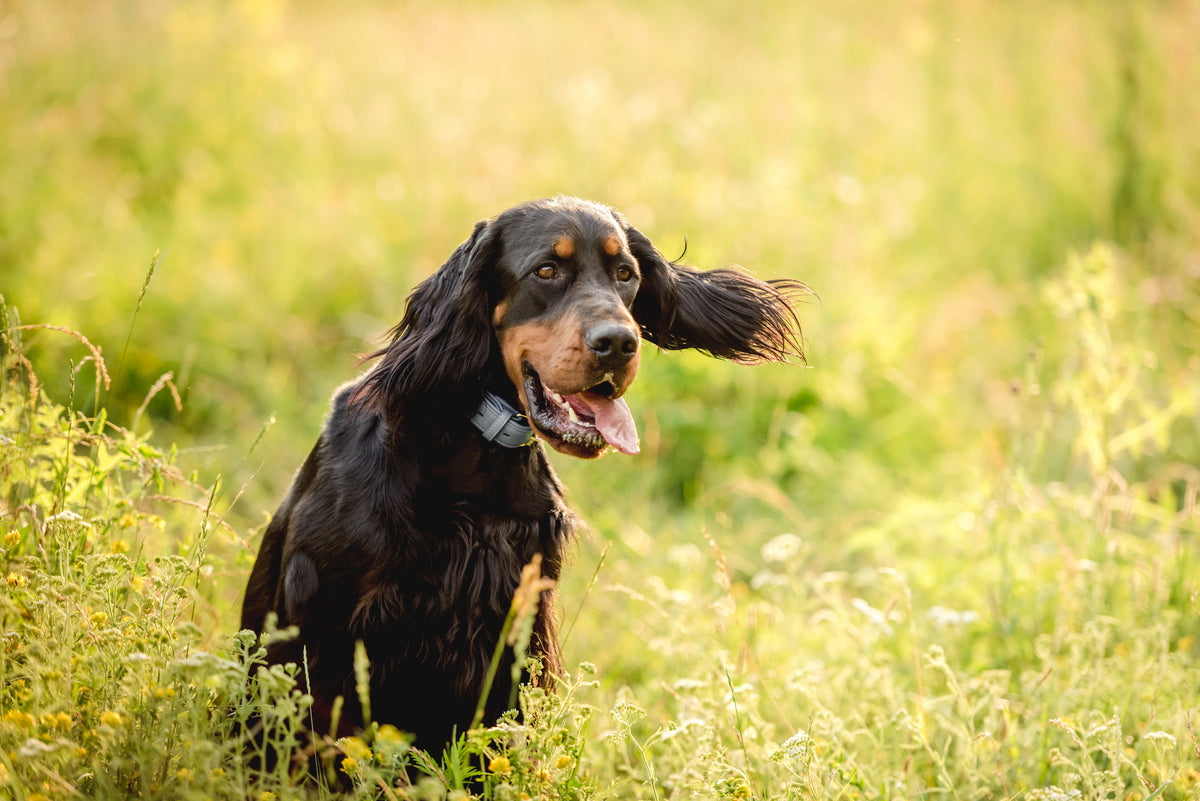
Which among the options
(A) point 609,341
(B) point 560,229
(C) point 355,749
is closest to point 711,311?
(B) point 560,229

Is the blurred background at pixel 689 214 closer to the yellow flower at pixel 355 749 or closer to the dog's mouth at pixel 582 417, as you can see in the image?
the dog's mouth at pixel 582 417

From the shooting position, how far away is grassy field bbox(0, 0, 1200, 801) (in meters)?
2.00

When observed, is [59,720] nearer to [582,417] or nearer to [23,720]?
[23,720]

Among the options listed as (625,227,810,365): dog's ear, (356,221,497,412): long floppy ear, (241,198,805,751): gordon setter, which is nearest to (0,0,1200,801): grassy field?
(241,198,805,751): gordon setter

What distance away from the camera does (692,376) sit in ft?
15.2

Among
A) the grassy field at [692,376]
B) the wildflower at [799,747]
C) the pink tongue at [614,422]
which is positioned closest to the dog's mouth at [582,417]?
the pink tongue at [614,422]

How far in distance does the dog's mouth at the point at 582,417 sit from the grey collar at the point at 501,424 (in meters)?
0.05

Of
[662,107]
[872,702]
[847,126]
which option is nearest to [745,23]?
[847,126]

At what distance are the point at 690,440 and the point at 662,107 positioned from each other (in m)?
2.96

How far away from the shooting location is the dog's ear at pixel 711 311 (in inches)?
111

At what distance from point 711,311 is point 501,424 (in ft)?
2.82

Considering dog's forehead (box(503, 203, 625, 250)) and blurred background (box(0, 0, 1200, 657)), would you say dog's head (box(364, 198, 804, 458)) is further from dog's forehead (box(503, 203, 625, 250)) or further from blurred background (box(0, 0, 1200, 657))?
blurred background (box(0, 0, 1200, 657))

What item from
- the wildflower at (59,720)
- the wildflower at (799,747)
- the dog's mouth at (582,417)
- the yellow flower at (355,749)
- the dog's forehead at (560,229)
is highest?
the dog's forehead at (560,229)

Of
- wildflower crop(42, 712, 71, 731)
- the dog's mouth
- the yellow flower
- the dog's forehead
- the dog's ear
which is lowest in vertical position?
the yellow flower
